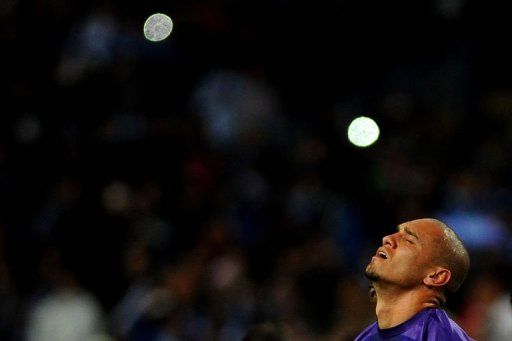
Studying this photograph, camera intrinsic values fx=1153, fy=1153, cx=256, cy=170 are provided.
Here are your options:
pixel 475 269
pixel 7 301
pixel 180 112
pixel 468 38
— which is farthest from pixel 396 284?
pixel 468 38

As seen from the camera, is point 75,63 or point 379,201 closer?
point 379,201

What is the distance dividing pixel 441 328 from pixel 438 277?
0.22 m

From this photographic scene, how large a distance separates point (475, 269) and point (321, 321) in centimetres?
112

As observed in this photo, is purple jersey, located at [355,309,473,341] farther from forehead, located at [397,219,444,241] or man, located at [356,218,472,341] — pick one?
forehead, located at [397,219,444,241]

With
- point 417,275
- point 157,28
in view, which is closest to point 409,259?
point 417,275

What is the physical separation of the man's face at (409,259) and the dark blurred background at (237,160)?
2.46 metres

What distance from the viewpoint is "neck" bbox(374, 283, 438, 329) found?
4.47m

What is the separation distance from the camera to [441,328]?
431 cm

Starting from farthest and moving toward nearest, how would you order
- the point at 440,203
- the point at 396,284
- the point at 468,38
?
the point at 468,38
the point at 440,203
the point at 396,284

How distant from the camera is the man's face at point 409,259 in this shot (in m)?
4.46

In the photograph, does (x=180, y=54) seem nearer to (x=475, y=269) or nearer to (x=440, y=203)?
(x=440, y=203)

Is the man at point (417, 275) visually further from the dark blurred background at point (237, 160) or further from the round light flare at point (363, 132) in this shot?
the round light flare at point (363, 132)

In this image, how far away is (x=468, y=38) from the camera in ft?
34.8

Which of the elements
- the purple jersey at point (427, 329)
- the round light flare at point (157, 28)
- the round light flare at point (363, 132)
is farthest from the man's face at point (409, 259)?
the round light flare at point (157, 28)
